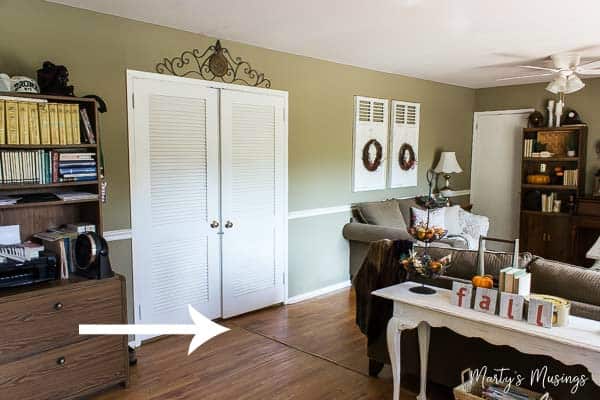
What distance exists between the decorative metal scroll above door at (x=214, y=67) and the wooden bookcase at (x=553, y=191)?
13.0 ft

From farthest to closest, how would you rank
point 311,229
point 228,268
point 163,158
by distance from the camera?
point 311,229 → point 228,268 → point 163,158

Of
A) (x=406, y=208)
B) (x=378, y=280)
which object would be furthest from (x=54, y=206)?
(x=406, y=208)

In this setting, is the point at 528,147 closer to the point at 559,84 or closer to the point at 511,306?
the point at 559,84

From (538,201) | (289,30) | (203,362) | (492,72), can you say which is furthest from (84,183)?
(538,201)

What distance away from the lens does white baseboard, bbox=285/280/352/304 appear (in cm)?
483

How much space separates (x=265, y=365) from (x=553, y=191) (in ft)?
15.5

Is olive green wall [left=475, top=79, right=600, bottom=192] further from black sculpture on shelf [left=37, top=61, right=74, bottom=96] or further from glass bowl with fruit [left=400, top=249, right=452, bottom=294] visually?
black sculpture on shelf [left=37, top=61, right=74, bottom=96]

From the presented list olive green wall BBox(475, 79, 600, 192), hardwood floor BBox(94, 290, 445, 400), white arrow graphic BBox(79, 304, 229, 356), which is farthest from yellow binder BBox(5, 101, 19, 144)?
olive green wall BBox(475, 79, 600, 192)

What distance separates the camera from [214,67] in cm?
397

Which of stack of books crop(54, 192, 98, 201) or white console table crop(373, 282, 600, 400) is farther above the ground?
stack of books crop(54, 192, 98, 201)

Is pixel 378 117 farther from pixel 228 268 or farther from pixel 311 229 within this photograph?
pixel 228 268

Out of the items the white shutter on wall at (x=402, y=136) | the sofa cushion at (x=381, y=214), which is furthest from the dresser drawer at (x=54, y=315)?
the white shutter on wall at (x=402, y=136)

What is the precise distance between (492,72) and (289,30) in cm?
299

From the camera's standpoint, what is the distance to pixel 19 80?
2764 mm
